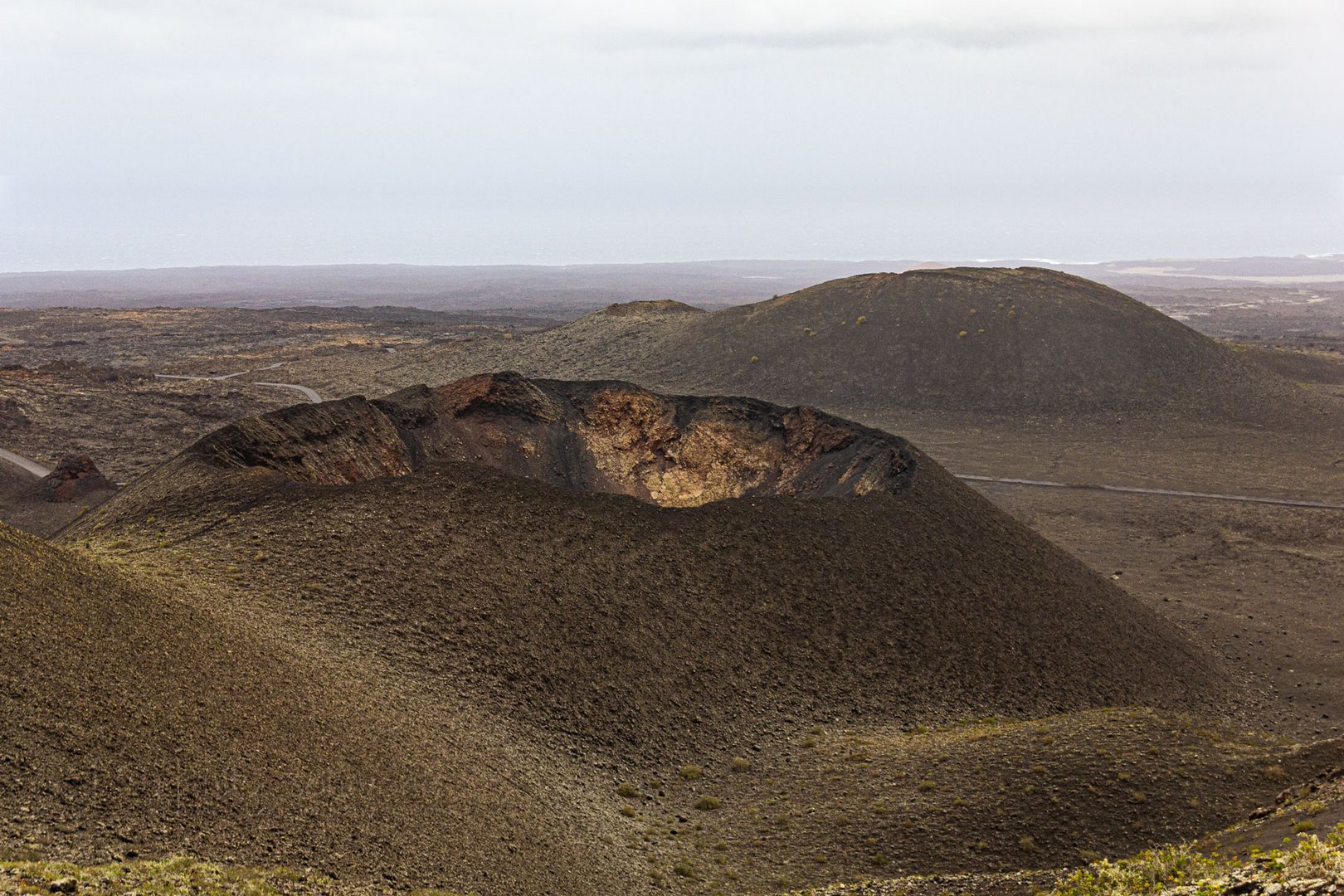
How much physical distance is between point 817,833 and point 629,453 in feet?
56.7

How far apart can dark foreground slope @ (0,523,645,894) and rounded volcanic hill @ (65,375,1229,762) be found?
150 centimetres

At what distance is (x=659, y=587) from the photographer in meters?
17.0

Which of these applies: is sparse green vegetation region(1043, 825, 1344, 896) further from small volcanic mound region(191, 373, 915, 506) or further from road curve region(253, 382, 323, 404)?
road curve region(253, 382, 323, 404)

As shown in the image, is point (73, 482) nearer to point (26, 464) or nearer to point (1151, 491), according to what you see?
point (26, 464)

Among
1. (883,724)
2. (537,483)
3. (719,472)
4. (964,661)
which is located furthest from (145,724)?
(719,472)

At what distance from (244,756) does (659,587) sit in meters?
8.47

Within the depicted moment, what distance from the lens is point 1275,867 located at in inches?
303

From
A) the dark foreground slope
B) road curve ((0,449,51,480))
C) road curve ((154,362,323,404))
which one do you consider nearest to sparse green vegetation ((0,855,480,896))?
the dark foreground slope

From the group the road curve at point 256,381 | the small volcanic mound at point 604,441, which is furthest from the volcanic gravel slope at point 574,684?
the road curve at point 256,381

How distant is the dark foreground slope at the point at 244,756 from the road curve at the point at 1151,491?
33.3 m

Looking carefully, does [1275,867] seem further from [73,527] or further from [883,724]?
[73,527]

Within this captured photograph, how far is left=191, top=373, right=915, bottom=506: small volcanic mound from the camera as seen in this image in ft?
73.6

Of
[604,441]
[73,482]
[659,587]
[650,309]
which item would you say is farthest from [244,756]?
[650,309]

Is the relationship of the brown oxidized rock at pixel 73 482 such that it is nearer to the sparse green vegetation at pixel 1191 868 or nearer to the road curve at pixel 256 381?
the road curve at pixel 256 381
